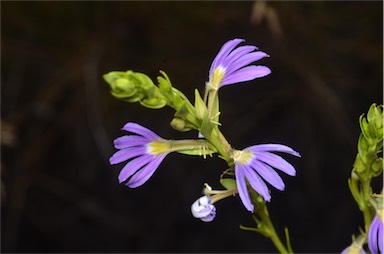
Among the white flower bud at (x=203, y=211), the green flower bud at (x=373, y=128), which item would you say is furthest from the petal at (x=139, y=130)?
the green flower bud at (x=373, y=128)

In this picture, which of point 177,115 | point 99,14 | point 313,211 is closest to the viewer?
point 177,115

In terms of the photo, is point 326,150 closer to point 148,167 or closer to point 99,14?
point 99,14

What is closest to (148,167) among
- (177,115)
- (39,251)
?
(177,115)

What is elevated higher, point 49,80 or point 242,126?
point 49,80

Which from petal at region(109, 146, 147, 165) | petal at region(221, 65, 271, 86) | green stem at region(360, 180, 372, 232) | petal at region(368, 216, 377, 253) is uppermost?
petal at region(221, 65, 271, 86)

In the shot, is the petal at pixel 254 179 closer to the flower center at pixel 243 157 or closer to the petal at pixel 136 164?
the flower center at pixel 243 157

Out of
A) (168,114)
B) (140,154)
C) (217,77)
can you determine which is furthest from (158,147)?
(168,114)

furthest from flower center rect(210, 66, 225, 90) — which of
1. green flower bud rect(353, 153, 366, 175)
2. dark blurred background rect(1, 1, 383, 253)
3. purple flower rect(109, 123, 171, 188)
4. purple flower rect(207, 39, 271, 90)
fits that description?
dark blurred background rect(1, 1, 383, 253)

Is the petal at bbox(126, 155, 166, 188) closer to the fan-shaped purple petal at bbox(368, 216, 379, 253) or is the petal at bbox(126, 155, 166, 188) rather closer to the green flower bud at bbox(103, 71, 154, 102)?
the green flower bud at bbox(103, 71, 154, 102)

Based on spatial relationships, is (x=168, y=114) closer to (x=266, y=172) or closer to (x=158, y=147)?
(x=158, y=147)
